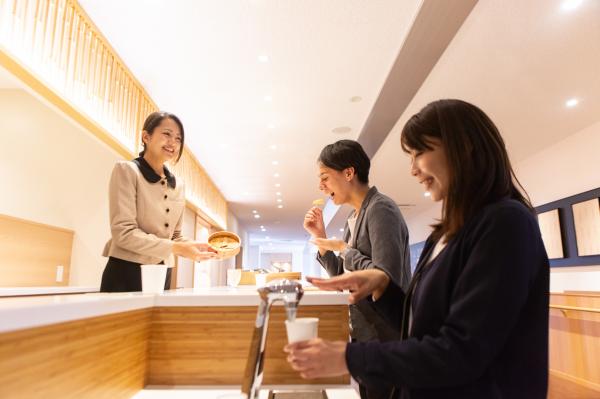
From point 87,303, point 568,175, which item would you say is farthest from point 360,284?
point 568,175

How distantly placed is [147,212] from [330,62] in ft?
9.76

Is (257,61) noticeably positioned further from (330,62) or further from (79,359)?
(79,359)

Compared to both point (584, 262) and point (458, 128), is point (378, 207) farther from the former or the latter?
point (584, 262)

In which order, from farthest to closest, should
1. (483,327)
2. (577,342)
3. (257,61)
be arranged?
(577,342), (257,61), (483,327)

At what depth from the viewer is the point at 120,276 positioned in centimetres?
161

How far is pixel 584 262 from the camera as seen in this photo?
5.26 metres

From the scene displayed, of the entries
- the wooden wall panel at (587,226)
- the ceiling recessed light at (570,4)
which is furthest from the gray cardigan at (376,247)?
the wooden wall panel at (587,226)

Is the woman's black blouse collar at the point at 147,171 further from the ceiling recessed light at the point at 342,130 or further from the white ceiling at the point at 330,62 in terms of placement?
the ceiling recessed light at the point at 342,130

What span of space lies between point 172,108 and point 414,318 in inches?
191

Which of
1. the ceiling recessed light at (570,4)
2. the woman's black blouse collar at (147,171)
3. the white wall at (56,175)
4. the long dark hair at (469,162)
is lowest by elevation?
the long dark hair at (469,162)

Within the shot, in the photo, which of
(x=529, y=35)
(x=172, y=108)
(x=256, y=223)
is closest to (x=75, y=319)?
(x=529, y=35)

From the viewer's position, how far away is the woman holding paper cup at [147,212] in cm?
147

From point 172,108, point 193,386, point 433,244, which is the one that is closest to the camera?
point 433,244

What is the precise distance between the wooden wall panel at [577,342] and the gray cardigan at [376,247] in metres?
3.55
